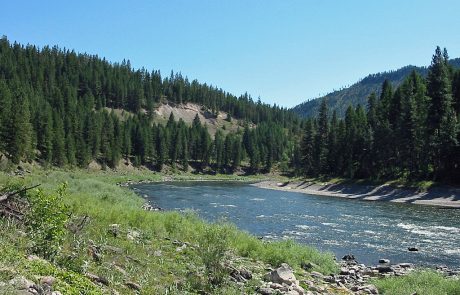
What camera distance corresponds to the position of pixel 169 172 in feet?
465

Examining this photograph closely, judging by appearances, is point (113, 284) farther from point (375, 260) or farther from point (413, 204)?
point (413, 204)

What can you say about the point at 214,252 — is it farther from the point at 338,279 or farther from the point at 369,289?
the point at 338,279

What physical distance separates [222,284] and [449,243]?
22483 millimetres

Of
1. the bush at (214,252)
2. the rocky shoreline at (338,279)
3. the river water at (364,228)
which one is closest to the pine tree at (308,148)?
the river water at (364,228)

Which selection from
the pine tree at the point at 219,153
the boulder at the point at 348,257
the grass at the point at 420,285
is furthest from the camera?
the pine tree at the point at 219,153

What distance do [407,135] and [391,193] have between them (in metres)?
14.8

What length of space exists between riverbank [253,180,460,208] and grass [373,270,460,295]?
40.1m

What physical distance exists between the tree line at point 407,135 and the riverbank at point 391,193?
16.3ft

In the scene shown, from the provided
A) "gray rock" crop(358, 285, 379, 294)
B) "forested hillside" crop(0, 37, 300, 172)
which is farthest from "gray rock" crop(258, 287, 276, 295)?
"forested hillside" crop(0, 37, 300, 172)

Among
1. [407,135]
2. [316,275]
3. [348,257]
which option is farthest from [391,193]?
[316,275]

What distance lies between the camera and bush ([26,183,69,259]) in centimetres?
980

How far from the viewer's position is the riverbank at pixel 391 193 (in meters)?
54.8

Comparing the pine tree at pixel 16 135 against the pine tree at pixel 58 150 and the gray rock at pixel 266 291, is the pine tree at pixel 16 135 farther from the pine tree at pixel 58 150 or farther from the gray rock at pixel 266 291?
the gray rock at pixel 266 291

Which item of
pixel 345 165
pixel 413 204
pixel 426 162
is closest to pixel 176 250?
pixel 413 204
